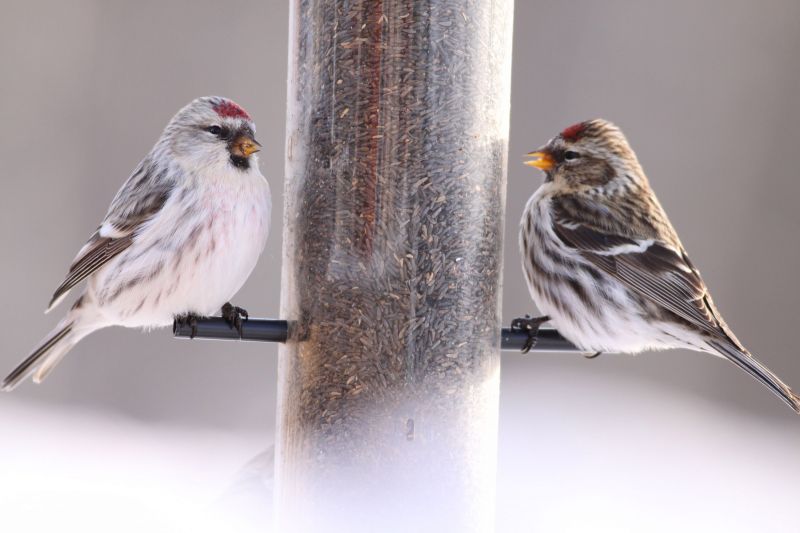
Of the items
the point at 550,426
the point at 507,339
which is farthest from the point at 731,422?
the point at 507,339

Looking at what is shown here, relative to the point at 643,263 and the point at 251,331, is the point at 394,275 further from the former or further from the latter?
the point at 643,263

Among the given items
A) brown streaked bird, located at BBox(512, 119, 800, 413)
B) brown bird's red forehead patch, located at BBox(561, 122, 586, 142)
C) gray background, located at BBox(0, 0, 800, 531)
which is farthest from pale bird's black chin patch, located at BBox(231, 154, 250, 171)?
gray background, located at BBox(0, 0, 800, 531)

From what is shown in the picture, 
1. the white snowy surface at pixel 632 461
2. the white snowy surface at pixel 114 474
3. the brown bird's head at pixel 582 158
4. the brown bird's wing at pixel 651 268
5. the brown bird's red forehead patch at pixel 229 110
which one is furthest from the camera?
the white snowy surface at pixel 632 461

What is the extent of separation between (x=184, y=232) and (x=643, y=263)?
4.32 ft

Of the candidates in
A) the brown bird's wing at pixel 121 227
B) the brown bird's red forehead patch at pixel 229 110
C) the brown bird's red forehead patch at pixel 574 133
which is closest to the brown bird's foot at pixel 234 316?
the brown bird's wing at pixel 121 227

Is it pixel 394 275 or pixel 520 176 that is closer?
pixel 394 275

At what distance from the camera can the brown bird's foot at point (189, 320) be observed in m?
2.94

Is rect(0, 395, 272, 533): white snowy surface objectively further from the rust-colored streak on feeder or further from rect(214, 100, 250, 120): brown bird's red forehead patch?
rect(214, 100, 250, 120): brown bird's red forehead patch

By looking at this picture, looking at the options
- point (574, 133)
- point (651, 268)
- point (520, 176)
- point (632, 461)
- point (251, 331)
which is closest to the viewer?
point (251, 331)

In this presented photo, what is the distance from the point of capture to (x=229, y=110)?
3.16 meters

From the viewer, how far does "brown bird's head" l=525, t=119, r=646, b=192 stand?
3.45m

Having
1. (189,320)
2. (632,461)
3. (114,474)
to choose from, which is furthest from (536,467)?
(189,320)

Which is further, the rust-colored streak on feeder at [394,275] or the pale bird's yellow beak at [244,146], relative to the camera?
the pale bird's yellow beak at [244,146]

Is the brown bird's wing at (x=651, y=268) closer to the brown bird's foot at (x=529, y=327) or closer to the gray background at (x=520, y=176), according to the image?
the brown bird's foot at (x=529, y=327)
